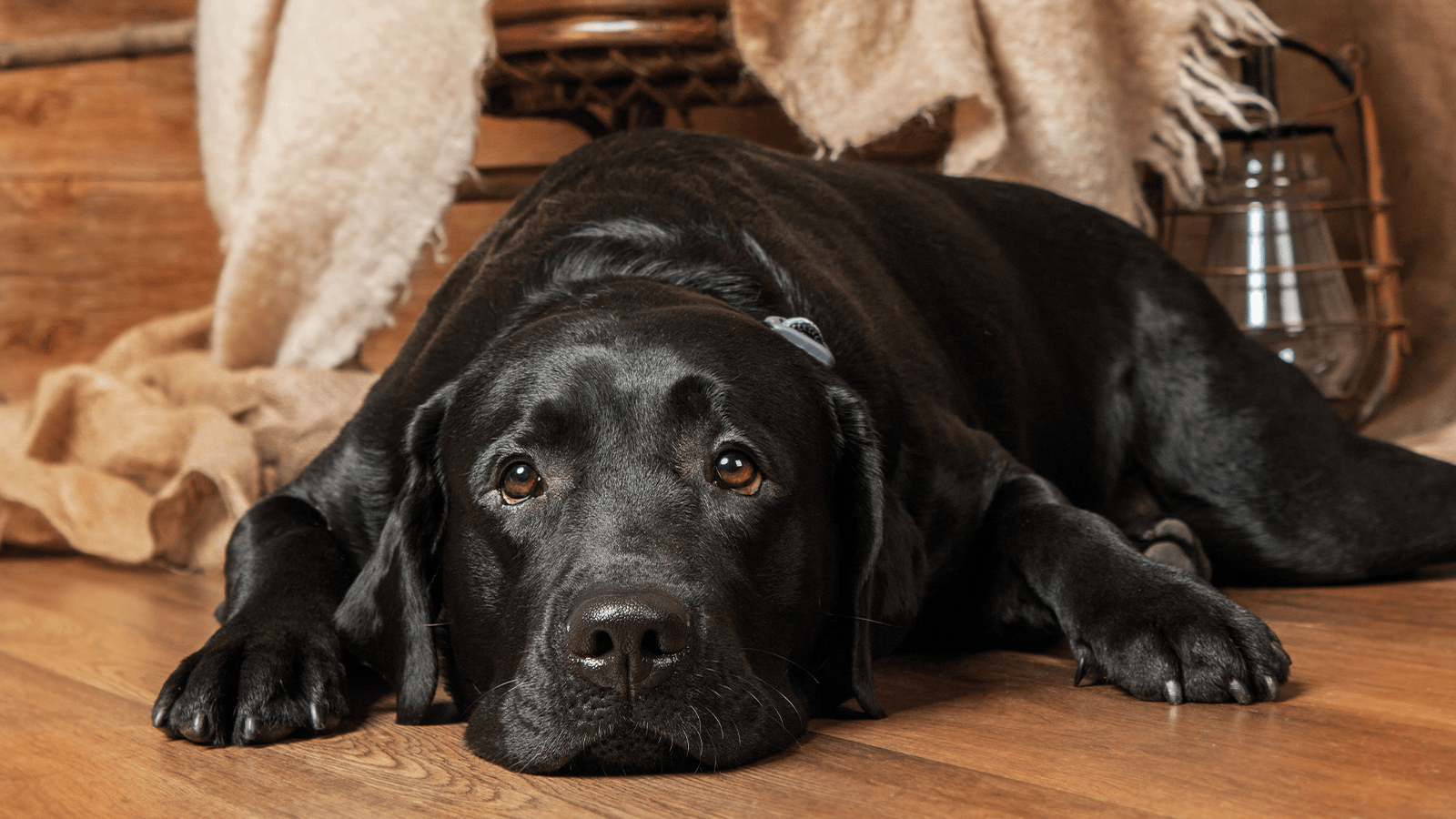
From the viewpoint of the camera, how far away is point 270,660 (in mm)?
Answer: 1649

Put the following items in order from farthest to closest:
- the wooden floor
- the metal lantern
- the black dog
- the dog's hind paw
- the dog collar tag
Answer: the metal lantern < the dog's hind paw < the dog collar tag < the black dog < the wooden floor

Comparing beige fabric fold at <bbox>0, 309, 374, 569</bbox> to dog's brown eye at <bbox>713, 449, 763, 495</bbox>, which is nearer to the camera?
dog's brown eye at <bbox>713, 449, 763, 495</bbox>

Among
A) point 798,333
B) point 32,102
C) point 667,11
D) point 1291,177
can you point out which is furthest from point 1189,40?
point 32,102

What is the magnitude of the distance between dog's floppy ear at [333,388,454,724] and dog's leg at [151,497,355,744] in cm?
5

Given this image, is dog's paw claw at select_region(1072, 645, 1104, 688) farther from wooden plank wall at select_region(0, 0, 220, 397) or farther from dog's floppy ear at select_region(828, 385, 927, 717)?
wooden plank wall at select_region(0, 0, 220, 397)

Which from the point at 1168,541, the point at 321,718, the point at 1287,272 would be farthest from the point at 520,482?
the point at 1287,272

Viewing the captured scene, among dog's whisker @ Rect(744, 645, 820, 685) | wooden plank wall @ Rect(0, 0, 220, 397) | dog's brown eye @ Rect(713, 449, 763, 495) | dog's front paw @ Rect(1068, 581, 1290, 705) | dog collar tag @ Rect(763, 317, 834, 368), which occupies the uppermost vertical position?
wooden plank wall @ Rect(0, 0, 220, 397)

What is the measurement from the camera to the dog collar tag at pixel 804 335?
1.85 m

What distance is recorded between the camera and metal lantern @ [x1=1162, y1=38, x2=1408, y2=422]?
3803 millimetres

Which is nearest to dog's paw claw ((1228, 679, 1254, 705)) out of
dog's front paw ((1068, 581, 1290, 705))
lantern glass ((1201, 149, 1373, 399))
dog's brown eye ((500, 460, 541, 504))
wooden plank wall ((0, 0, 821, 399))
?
dog's front paw ((1068, 581, 1290, 705))

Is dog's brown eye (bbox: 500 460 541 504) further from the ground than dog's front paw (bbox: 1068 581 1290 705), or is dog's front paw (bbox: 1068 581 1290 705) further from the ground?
dog's brown eye (bbox: 500 460 541 504)

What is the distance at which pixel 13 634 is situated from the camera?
7.55ft

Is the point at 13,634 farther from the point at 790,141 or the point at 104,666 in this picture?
the point at 790,141

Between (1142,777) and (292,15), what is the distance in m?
2.86
